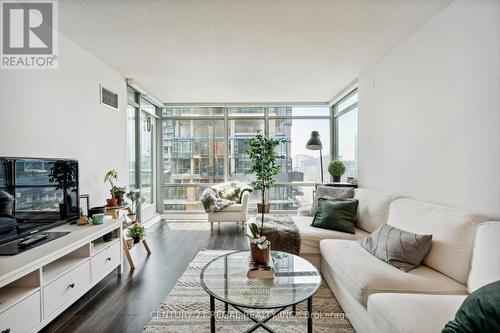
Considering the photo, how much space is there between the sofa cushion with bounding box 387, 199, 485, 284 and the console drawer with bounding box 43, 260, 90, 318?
8.84ft

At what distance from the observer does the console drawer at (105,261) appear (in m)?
2.22

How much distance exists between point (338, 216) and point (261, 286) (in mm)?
1535

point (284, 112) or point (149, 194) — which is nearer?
point (149, 194)

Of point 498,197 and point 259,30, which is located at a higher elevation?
point 259,30

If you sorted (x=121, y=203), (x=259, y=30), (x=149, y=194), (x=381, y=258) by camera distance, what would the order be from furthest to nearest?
(x=149, y=194), (x=121, y=203), (x=259, y=30), (x=381, y=258)

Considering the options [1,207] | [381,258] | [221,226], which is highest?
[1,207]

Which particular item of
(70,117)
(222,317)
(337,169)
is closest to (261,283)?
(222,317)

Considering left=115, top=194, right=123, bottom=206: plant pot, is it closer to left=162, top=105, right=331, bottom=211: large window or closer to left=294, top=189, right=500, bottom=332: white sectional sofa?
left=162, top=105, right=331, bottom=211: large window

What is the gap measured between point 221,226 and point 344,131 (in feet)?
9.97

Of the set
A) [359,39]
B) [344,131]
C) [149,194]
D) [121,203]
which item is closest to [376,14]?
[359,39]

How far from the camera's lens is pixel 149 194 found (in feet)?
16.7

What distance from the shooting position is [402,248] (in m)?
1.81

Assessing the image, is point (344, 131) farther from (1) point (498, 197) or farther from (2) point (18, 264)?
(2) point (18, 264)

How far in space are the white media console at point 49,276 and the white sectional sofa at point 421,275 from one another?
81.4 inches
